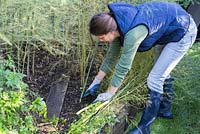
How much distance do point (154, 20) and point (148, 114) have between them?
0.85m

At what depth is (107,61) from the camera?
3.25 meters

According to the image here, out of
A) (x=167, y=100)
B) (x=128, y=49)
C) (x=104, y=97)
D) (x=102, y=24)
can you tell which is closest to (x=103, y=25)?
(x=102, y=24)

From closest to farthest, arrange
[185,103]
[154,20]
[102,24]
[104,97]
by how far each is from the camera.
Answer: [102,24] < [154,20] < [104,97] < [185,103]

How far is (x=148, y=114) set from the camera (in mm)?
3322

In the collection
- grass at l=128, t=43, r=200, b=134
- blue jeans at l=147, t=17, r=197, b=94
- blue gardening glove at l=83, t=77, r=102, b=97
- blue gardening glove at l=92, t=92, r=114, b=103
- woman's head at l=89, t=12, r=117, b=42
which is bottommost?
grass at l=128, t=43, r=200, b=134

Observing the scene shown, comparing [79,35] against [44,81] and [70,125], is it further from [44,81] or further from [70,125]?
[70,125]

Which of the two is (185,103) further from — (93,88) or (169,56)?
(93,88)

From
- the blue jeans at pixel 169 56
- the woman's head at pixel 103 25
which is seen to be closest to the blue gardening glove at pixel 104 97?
the blue jeans at pixel 169 56

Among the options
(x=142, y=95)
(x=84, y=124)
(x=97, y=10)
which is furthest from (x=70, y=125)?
(x=97, y=10)

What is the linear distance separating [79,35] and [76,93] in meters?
0.49

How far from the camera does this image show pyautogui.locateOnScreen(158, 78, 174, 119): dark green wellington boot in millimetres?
3578

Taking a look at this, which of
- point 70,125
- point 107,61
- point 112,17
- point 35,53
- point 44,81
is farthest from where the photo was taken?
point 35,53

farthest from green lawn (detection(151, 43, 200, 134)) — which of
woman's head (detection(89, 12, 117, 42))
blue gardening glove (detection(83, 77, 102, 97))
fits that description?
woman's head (detection(89, 12, 117, 42))

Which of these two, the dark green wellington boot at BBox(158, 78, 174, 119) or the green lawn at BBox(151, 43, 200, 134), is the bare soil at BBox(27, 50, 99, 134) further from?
the green lawn at BBox(151, 43, 200, 134)
